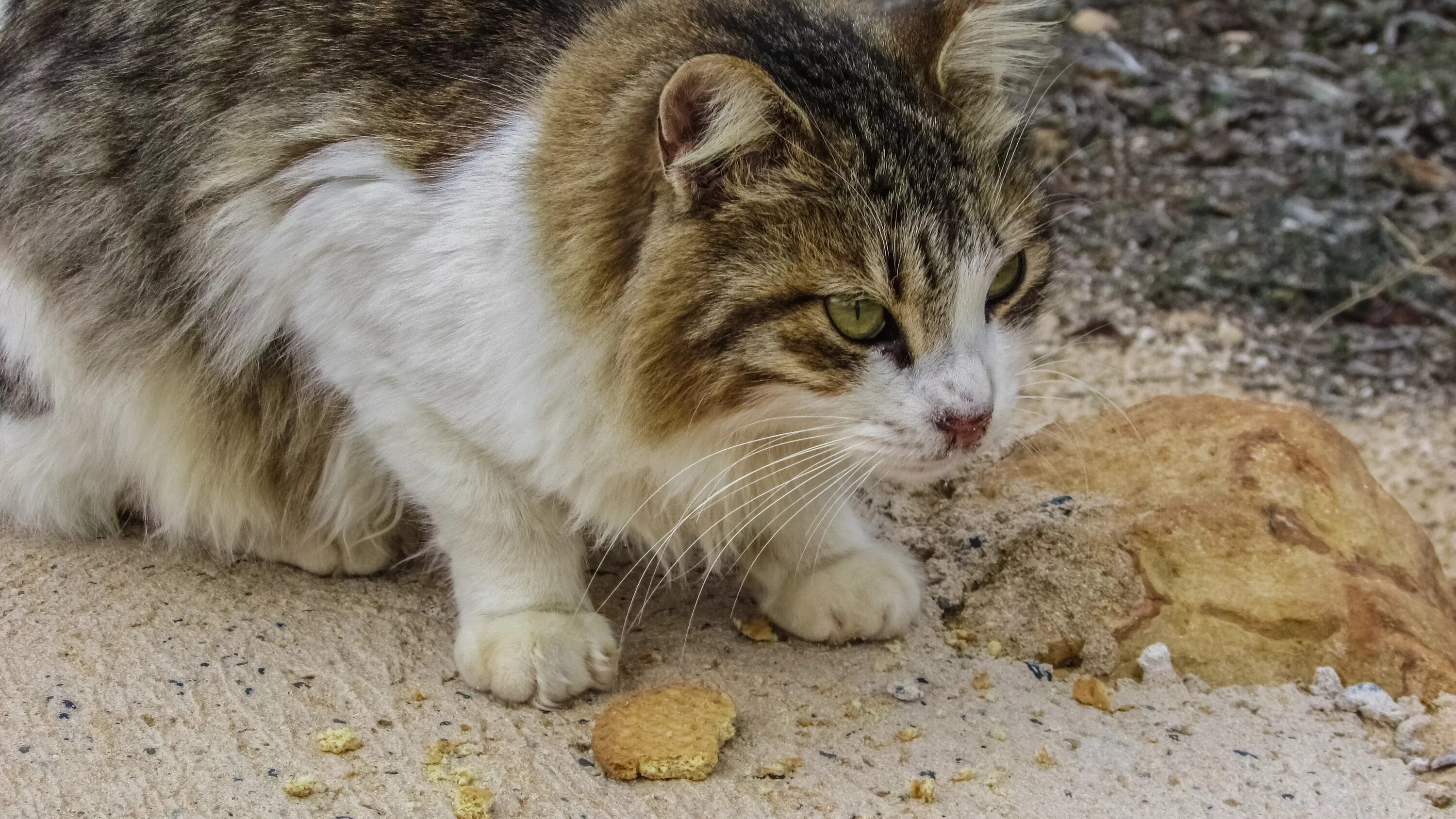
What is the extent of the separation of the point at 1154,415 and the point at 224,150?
1.86m

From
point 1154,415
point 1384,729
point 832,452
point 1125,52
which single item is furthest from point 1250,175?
point 832,452

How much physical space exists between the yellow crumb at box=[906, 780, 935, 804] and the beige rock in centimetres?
53

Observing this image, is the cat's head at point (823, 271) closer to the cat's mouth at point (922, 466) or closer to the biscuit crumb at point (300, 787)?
the cat's mouth at point (922, 466)

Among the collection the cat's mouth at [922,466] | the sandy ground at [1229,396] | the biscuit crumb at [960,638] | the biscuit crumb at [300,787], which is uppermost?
the cat's mouth at [922,466]

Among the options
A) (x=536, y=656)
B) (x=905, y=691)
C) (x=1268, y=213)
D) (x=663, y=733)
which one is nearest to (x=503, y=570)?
(x=536, y=656)

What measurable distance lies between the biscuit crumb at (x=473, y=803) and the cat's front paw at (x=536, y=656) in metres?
0.24

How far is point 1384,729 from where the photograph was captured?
2.13 meters

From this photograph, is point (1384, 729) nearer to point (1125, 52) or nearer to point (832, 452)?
point (832, 452)

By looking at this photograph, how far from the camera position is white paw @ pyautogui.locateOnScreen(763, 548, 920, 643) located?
2.34m

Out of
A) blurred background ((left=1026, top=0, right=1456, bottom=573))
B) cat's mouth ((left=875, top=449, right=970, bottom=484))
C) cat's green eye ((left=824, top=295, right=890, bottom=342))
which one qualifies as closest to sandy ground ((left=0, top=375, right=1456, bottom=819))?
cat's mouth ((left=875, top=449, right=970, bottom=484))

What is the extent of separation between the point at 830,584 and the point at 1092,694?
0.49 meters

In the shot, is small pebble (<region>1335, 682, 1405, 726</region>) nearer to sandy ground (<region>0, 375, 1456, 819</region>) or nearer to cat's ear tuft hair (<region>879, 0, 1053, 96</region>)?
sandy ground (<region>0, 375, 1456, 819</region>)

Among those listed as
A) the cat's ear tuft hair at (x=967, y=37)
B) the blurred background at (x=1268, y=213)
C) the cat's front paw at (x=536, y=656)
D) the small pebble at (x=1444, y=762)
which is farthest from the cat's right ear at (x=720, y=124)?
the blurred background at (x=1268, y=213)

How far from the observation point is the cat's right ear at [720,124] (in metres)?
1.71
